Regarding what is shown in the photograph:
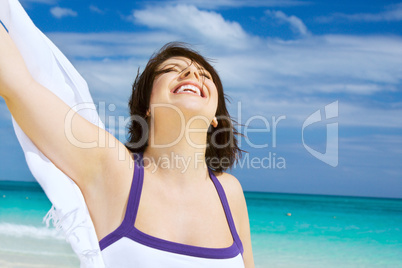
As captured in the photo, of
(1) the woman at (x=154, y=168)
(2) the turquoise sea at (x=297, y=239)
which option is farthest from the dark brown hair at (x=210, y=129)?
(2) the turquoise sea at (x=297, y=239)

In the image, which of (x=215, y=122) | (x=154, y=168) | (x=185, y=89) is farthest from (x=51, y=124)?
(x=215, y=122)

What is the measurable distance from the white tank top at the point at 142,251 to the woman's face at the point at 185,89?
0.42 meters

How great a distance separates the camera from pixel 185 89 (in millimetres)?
2270

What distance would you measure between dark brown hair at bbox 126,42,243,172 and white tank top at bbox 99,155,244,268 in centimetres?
50

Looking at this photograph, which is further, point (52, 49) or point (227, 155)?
point (227, 155)

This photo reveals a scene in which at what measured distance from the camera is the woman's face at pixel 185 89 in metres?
2.21

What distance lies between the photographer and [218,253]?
6.85 ft

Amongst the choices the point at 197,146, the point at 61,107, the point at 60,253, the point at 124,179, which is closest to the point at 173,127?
the point at 197,146

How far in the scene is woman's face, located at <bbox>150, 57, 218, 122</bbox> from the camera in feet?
7.26

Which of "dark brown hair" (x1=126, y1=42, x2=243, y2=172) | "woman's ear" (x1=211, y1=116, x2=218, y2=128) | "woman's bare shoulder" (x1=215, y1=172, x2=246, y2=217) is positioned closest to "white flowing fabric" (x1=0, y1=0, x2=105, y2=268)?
"dark brown hair" (x1=126, y1=42, x2=243, y2=172)

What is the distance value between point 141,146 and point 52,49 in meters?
0.64

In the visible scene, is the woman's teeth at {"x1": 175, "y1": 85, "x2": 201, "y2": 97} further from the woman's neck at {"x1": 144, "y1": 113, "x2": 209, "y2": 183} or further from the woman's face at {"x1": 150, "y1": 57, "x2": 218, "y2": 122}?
the woman's neck at {"x1": 144, "y1": 113, "x2": 209, "y2": 183}

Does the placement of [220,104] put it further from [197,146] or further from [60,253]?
[60,253]

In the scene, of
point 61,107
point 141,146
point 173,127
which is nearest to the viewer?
point 61,107
